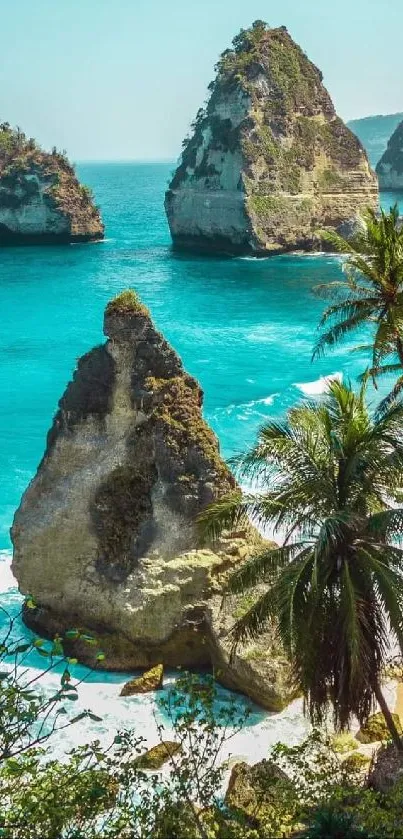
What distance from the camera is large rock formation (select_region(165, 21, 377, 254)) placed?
104 metres

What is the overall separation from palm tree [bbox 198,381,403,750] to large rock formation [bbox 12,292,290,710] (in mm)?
7518

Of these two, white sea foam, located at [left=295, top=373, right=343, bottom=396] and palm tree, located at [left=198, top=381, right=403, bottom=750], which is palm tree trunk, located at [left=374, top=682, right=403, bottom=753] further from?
white sea foam, located at [left=295, top=373, right=343, bottom=396]

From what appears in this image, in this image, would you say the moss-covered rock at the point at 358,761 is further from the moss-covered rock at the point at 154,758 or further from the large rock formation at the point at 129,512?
the large rock formation at the point at 129,512

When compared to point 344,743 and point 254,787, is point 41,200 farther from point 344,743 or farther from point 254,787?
point 254,787

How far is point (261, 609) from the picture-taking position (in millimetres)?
17312

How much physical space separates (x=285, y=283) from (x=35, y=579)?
65.5 meters

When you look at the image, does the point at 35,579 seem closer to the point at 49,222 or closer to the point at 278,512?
the point at 278,512

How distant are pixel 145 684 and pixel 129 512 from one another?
4.85 meters

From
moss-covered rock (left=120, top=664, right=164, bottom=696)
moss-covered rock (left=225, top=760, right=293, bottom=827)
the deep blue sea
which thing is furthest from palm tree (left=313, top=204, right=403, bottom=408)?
moss-covered rock (left=225, top=760, right=293, bottom=827)

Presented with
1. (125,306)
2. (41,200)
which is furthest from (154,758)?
(41,200)

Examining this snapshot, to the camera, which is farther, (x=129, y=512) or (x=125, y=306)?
(x=125, y=306)

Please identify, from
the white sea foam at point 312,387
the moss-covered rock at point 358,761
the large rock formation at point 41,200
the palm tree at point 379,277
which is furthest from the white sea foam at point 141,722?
the large rock formation at point 41,200

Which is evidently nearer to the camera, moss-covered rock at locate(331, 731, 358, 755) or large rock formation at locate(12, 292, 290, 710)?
moss-covered rock at locate(331, 731, 358, 755)

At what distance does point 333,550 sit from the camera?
16859mm
